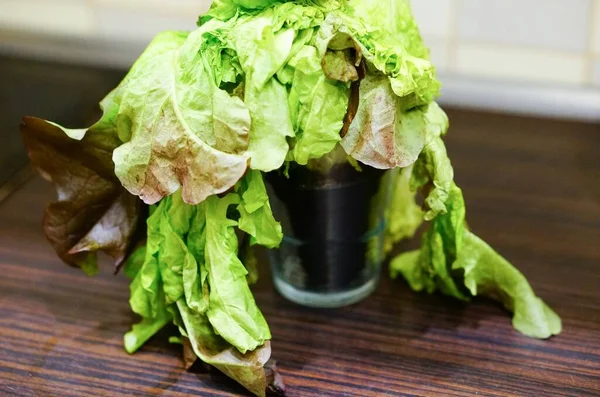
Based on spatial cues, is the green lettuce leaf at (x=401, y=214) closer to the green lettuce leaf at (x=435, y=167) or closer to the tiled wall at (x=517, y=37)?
the green lettuce leaf at (x=435, y=167)

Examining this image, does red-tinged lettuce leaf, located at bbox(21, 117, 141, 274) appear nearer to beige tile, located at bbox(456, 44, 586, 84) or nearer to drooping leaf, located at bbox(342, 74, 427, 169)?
drooping leaf, located at bbox(342, 74, 427, 169)

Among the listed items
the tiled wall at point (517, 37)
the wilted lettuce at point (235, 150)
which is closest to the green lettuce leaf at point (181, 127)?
the wilted lettuce at point (235, 150)

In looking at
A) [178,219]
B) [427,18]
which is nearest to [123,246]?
[178,219]

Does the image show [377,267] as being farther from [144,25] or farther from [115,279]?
[144,25]

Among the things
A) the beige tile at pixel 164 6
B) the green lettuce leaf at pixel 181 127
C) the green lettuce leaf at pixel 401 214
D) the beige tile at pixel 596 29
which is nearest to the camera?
the green lettuce leaf at pixel 181 127

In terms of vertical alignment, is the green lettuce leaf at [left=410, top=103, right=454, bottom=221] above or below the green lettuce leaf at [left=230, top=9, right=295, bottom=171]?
below

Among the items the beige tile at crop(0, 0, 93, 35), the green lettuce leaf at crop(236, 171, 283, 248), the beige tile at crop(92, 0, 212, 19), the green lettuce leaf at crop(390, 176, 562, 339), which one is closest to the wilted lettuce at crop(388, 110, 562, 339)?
the green lettuce leaf at crop(390, 176, 562, 339)

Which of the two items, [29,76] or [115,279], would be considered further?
[29,76]
